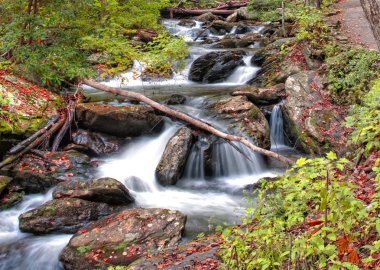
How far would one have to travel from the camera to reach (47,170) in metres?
8.23

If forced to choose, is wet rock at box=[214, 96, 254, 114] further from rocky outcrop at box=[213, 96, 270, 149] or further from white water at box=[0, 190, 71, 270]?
white water at box=[0, 190, 71, 270]

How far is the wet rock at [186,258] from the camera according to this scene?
14.3 feet

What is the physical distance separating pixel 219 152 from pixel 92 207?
146 inches

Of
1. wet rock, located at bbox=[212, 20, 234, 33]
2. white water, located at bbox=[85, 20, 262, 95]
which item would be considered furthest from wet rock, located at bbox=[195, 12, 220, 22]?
white water, located at bbox=[85, 20, 262, 95]

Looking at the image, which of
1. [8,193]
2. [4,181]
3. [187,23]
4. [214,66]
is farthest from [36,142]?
[187,23]

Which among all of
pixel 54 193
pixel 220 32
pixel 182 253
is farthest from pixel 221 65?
pixel 182 253

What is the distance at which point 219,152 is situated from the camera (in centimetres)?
941

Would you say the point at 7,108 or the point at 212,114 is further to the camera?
the point at 212,114

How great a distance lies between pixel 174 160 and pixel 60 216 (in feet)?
9.78

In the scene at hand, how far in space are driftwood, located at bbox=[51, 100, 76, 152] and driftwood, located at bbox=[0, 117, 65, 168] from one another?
132 millimetres

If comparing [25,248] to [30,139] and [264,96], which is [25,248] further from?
[264,96]

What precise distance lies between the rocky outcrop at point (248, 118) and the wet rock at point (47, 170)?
402 cm

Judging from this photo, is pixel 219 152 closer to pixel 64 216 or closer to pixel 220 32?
pixel 64 216

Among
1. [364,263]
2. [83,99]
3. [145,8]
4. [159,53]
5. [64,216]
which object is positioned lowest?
[64,216]
